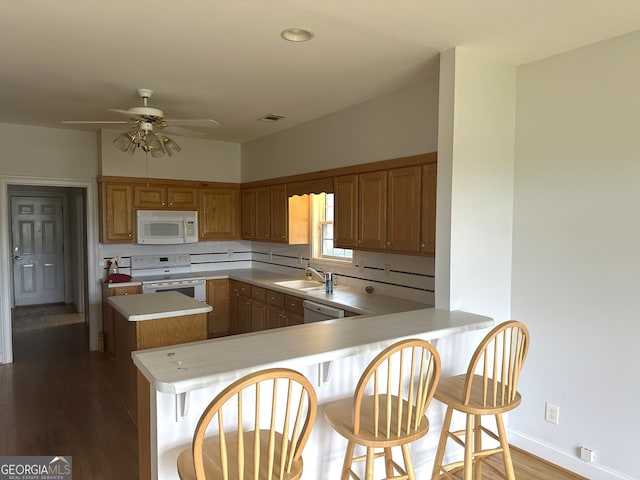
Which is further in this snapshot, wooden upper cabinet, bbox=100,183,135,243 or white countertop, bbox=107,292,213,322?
wooden upper cabinet, bbox=100,183,135,243

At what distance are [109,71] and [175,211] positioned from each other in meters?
2.44

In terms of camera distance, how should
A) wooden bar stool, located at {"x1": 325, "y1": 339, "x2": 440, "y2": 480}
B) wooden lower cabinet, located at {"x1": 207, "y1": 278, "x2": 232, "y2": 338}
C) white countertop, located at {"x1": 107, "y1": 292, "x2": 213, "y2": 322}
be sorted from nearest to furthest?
wooden bar stool, located at {"x1": 325, "y1": 339, "x2": 440, "y2": 480} < white countertop, located at {"x1": 107, "y1": 292, "x2": 213, "y2": 322} < wooden lower cabinet, located at {"x1": 207, "y1": 278, "x2": 232, "y2": 338}

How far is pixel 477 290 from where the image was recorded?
2.83 metres

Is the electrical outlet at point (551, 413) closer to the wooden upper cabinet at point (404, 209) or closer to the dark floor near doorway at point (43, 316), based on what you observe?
the wooden upper cabinet at point (404, 209)

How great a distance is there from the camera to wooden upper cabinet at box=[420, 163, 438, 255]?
306cm

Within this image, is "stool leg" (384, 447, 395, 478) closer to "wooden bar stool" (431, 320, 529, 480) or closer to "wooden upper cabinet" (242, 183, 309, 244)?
"wooden bar stool" (431, 320, 529, 480)

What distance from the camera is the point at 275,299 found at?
455 cm

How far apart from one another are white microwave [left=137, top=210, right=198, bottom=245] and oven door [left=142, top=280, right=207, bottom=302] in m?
0.53

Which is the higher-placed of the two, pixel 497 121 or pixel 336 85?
pixel 336 85

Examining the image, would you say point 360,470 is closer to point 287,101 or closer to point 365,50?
point 365,50

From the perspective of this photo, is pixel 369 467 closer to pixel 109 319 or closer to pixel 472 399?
pixel 472 399

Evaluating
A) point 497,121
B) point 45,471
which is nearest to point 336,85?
point 497,121

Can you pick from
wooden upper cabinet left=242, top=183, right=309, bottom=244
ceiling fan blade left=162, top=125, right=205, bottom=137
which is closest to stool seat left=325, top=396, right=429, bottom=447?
wooden upper cabinet left=242, top=183, right=309, bottom=244

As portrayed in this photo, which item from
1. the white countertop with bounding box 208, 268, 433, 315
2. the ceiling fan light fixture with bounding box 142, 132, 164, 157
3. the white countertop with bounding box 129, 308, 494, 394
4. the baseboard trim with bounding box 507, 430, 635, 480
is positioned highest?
the ceiling fan light fixture with bounding box 142, 132, 164, 157
